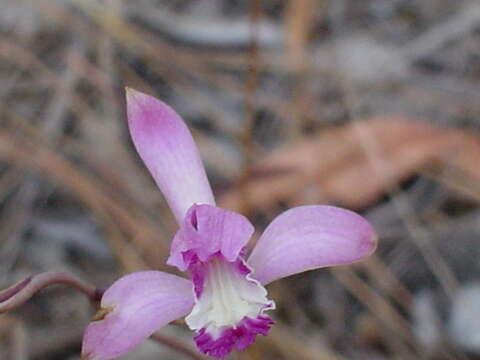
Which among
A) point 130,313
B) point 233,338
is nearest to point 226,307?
point 233,338

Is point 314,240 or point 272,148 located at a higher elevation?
point 314,240

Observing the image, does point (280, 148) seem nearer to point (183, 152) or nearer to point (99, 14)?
point (99, 14)

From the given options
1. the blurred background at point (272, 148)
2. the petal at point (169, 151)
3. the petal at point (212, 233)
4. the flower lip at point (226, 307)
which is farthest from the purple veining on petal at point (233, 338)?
the blurred background at point (272, 148)

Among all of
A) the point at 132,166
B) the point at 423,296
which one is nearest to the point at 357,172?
the point at 423,296

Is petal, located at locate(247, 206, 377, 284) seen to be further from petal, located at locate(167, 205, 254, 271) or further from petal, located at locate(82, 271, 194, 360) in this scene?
petal, located at locate(82, 271, 194, 360)

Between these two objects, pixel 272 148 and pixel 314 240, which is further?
pixel 272 148

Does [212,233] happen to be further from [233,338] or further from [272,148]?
[272,148]
